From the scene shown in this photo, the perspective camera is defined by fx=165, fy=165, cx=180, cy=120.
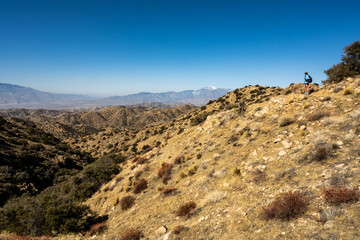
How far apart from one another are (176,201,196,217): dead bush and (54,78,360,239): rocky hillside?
51mm

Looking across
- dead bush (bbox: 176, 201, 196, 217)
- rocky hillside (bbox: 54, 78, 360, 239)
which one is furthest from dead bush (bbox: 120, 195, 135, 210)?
dead bush (bbox: 176, 201, 196, 217)

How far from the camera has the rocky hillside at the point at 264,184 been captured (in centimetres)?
507

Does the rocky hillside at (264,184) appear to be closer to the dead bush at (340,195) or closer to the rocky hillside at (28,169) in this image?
the dead bush at (340,195)

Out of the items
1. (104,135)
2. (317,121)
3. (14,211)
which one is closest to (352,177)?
(317,121)

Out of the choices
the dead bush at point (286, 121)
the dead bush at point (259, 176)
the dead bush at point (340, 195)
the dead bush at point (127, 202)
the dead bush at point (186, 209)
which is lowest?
the dead bush at point (127, 202)

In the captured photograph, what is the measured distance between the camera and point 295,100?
14.4 m

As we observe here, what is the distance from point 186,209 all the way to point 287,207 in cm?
474

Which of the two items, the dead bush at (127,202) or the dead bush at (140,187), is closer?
the dead bush at (127,202)

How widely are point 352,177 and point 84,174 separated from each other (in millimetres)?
24835

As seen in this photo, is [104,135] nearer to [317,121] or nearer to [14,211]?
[14,211]

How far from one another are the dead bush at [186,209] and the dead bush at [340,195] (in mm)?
5512

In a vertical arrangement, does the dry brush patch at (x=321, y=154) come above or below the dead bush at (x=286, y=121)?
below

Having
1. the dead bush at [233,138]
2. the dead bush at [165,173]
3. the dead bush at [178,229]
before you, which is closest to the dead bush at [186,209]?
Result: the dead bush at [178,229]

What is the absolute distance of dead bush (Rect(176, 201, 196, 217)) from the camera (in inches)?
323
